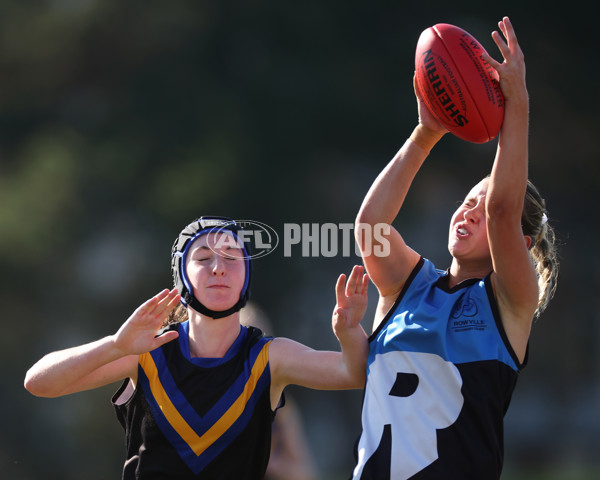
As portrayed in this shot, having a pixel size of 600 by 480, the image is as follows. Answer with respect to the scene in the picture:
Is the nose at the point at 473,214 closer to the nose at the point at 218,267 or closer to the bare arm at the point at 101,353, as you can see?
the nose at the point at 218,267

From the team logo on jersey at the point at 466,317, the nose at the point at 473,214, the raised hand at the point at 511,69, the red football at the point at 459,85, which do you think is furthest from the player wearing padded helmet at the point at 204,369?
the raised hand at the point at 511,69

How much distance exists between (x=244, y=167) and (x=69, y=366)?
24.4 ft

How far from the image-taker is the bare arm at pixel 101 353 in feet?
9.52

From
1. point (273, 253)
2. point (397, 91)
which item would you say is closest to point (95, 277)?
point (273, 253)

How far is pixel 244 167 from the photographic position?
1028 cm

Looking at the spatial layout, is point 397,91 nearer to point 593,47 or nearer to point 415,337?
point 593,47

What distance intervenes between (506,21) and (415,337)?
115cm

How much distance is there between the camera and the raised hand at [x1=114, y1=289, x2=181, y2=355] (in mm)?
2893

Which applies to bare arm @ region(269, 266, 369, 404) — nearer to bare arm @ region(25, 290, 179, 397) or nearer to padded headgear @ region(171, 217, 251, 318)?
padded headgear @ region(171, 217, 251, 318)

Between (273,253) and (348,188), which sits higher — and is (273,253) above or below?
below

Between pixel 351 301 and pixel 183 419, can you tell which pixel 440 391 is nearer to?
pixel 351 301

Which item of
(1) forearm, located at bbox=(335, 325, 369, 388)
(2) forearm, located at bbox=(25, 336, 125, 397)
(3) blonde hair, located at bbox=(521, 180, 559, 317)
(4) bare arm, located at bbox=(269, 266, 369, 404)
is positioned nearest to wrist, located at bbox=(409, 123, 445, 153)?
(3) blonde hair, located at bbox=(521, 180, 559, 317)

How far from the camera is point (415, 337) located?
2941 mm

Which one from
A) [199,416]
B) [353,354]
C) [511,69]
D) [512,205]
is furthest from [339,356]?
[511,69]
